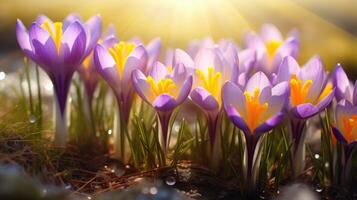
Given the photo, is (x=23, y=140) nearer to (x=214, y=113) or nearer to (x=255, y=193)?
(x=214, y=113)

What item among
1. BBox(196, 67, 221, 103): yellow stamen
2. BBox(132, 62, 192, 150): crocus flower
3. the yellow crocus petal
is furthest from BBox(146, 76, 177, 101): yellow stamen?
the yellow crocus petal

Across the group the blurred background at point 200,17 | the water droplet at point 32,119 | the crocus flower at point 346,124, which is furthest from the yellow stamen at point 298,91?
the blurred background at point 200,17

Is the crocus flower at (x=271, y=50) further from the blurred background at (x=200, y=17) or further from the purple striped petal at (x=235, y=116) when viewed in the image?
the blurred background at (x=200, y=17)

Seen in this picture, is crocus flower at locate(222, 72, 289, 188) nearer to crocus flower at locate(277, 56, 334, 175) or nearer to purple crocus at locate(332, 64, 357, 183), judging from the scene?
crocus flower at locate(277, 56, 334, 175)

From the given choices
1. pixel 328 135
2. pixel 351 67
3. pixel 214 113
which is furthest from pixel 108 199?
pixel 351 67

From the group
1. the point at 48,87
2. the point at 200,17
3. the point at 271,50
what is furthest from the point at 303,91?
the point at 200,17
